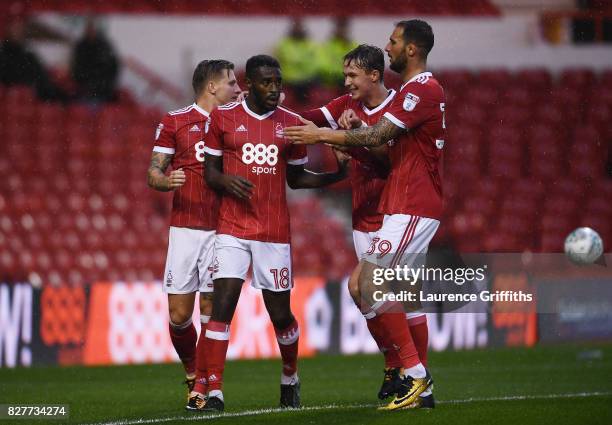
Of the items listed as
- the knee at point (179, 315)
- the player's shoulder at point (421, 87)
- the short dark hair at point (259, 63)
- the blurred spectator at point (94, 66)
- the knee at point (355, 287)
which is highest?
the blurred spectator at point (94, 66)

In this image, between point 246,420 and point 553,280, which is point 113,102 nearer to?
point 553,280

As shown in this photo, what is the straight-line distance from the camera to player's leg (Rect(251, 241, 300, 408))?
7016 mm

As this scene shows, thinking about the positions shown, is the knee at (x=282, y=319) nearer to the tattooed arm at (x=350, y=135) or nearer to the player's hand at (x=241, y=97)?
the tattooed arm at (x=350, y=135)

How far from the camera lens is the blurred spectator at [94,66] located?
16.8 meters

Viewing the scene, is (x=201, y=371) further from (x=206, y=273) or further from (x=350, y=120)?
(x=350, y=120)

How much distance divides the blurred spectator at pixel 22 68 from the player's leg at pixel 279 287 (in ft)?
36.2

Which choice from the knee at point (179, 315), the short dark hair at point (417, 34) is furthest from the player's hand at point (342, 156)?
the knee at point (179, 315)

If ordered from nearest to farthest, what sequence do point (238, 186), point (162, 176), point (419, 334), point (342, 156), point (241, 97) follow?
point (238, 186) < point (342, 156) < point (419, 334) < point (162, 176) < point (241, 97)

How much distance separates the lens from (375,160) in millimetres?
7145

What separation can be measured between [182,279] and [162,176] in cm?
74

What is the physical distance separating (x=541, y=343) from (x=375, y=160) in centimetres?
757

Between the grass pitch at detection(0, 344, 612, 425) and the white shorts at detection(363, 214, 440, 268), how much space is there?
844mm

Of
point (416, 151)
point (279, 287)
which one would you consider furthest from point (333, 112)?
point (279, 287)

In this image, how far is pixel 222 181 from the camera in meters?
6.90
